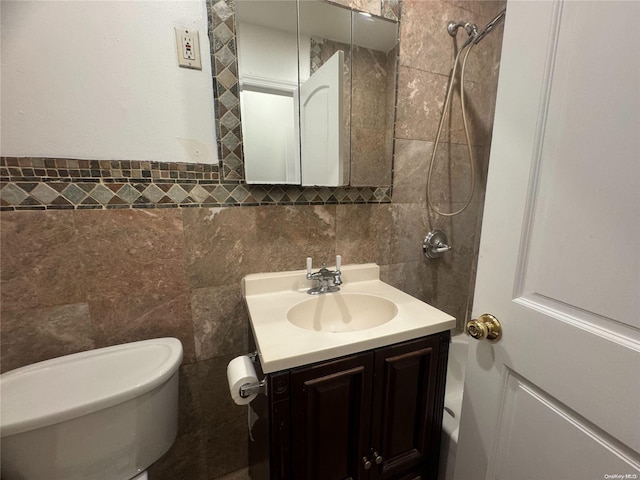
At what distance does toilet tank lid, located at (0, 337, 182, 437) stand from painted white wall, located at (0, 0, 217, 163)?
0.62m

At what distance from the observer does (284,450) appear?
706 mm

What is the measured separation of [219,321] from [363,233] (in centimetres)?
73

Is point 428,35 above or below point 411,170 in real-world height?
above

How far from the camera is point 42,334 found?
0.84 m

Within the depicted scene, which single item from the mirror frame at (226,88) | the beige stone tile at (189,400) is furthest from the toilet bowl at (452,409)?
the mirror frame at (226,88)

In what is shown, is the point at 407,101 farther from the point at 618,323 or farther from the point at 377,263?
the point at 618,323

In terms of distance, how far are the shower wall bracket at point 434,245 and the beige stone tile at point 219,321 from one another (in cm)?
96

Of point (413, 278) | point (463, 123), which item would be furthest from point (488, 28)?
point (413, 278)

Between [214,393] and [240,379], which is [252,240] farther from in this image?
[214,393]

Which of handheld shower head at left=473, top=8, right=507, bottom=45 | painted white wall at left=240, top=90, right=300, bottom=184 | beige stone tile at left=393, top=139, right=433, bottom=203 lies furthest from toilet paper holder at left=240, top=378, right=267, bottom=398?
handheld shower head at left=473, top=8, right=507, bottom=45

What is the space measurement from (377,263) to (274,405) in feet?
2.68

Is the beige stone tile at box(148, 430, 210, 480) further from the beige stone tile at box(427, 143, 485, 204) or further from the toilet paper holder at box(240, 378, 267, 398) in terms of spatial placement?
the beige stone tile at box(427, 143, 485, 204)

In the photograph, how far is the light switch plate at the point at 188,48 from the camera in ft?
2.88

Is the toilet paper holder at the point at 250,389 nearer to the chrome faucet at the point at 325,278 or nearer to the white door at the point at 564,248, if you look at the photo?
the chrome faucet at the point at 325,278
